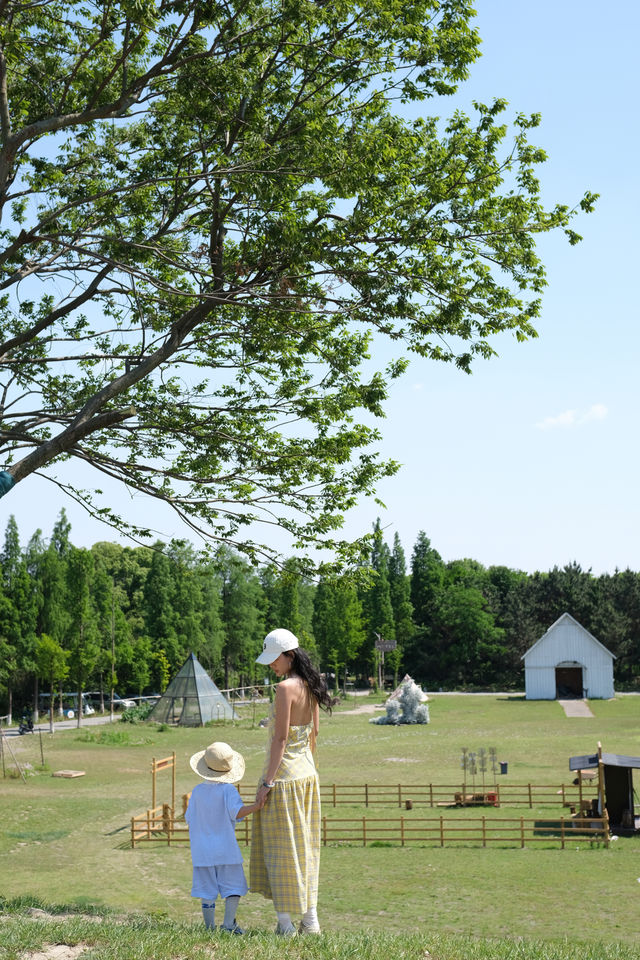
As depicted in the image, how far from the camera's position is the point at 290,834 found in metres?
5.89

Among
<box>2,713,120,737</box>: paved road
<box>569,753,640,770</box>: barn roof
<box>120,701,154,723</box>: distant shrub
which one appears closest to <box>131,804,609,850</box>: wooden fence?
<box>569,753,640,770</box>: barn roof

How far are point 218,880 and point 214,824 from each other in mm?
396

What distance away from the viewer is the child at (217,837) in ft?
20.8

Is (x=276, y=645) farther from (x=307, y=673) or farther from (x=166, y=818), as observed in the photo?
(x=166, y=818)

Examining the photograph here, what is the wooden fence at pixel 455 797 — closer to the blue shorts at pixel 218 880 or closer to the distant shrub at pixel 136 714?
the blue shorts at pixel 218 880

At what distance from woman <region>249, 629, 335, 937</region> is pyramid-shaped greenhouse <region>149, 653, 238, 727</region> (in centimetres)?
4340

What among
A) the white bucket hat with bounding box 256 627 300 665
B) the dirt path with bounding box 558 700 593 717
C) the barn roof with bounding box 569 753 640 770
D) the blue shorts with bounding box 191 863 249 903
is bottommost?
the dirt path with bounding box 558 700 593 717

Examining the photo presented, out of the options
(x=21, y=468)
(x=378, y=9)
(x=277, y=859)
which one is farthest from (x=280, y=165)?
(x=277, y=859)

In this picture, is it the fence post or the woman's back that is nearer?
the woman's back

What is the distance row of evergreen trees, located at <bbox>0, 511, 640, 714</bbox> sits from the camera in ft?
159

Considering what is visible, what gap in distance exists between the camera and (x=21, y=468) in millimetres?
9492

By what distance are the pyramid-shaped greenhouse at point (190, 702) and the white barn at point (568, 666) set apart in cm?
2448

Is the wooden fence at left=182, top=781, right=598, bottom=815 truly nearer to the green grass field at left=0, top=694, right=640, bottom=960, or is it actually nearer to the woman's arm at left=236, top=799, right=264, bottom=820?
the green grass field at left=0, top=694, right=640, bottom=960

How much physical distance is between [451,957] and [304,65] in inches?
322
